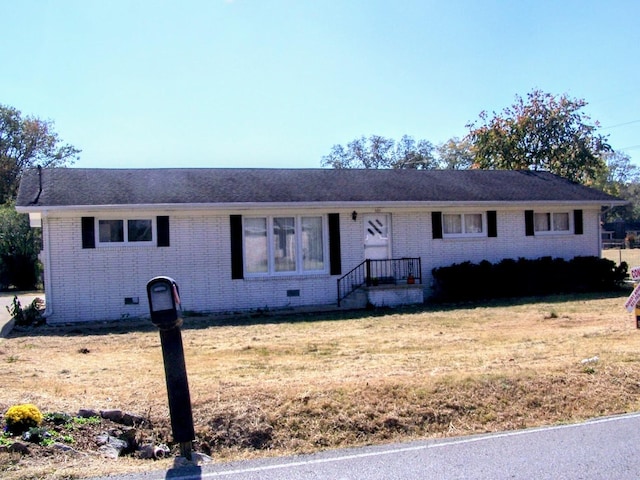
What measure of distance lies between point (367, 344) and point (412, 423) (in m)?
4.51

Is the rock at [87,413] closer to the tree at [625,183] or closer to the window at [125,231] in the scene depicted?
the window at [125,231]

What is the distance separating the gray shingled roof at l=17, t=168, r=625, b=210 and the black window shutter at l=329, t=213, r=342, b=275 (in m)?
0.60

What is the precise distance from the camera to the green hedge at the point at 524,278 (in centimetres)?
1809

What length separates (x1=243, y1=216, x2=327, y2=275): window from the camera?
1703 cm

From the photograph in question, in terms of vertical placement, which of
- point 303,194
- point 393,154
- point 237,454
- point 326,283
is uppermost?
point 393,154

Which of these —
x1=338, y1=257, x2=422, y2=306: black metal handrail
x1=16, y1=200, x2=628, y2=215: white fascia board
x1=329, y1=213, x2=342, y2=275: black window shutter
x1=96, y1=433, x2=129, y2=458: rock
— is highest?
x1=16, y1=200, x2=628, y2=215: white fascia board

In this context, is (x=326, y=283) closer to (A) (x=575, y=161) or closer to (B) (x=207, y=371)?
(B) (x=207, y=371)

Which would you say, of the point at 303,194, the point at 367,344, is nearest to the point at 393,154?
the point at 303,194

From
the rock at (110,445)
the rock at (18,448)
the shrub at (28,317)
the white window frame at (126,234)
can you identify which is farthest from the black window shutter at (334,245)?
the rock at (18,448)

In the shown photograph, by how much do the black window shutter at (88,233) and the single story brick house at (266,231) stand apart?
24mm

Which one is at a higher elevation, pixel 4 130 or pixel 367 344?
pixel 4 130

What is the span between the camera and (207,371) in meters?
8.73

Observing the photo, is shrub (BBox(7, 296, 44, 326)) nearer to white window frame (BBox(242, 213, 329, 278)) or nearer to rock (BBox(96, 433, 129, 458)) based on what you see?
white window frame (BBox(242, 213, 329, 278))

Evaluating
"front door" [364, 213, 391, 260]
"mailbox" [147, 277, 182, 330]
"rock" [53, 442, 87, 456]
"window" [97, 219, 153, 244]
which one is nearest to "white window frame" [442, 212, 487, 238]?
"front door" [364, 213, 391, 260]
